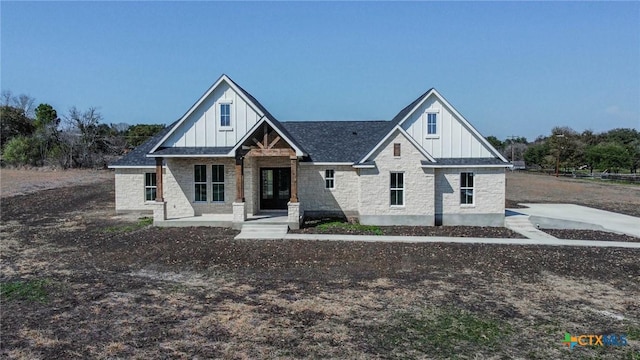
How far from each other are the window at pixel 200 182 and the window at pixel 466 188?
505 inches

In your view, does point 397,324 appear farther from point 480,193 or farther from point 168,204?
point 168,204

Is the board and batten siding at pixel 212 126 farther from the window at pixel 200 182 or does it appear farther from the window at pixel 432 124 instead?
the window at pixel 432 124

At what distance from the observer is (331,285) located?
10.2 m

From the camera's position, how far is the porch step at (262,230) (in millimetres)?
16188

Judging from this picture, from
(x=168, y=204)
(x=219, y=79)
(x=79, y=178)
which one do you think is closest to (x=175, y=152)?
(x=168, y=204)

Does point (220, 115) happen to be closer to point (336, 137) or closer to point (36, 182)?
point (336, 137)

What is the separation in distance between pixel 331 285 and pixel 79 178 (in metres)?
40.9

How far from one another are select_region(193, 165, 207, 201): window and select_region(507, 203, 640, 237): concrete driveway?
15.9 meters

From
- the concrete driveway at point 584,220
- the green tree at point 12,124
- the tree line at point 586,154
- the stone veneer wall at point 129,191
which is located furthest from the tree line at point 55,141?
the tree line at point 586,154

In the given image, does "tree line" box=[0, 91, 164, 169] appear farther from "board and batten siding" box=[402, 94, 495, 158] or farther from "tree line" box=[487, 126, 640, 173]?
"tree line" box=[487, 126, 640, 173]

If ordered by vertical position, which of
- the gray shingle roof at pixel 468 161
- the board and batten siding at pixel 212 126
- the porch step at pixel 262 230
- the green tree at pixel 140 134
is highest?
the green tree at pixel 140 134

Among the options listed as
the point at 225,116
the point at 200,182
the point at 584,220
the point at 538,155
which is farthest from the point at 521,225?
the point at 538,155

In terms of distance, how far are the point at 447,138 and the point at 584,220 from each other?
8.19m

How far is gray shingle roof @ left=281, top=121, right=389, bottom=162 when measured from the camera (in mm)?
20719
